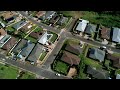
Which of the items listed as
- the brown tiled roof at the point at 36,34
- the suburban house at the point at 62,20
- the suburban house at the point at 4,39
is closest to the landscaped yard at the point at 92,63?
the brown tiled roof at the point at 36,34

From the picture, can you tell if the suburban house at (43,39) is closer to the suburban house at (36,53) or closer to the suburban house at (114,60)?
the suburban house at (36,53)

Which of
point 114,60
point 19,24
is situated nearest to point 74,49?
point 114,60

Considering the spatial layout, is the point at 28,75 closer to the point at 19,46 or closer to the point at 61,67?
the point at 61,67

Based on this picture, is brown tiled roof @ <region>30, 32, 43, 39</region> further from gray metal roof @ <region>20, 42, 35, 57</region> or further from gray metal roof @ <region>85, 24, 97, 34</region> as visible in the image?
Answer: gray metal roof @ <region>85, 24, 97, 34</region>

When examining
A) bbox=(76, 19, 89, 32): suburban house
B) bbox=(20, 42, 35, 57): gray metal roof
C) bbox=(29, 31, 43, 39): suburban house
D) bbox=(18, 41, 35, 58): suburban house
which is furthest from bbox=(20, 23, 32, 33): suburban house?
bbox=(76, 19, 89, 32): suburban house
